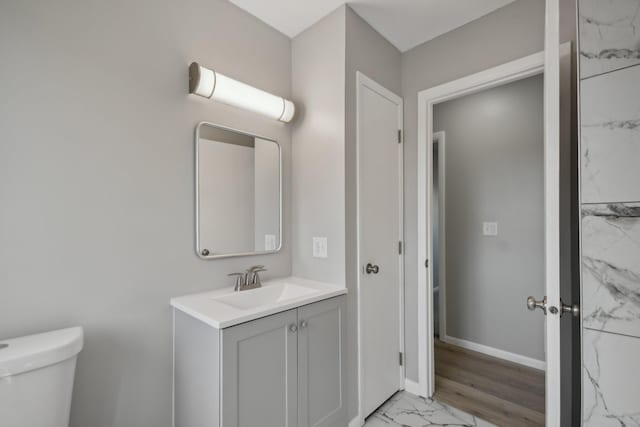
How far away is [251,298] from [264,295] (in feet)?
0.28

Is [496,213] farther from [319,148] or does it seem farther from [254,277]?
[254,277]

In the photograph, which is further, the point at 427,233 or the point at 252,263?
the point at 427,233

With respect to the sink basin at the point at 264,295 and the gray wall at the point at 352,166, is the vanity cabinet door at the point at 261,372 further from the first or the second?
the gray wall at the point at 352,166

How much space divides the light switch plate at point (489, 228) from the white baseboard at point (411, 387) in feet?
4.82

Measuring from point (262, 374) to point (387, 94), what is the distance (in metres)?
1.87

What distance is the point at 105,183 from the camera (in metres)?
1.26

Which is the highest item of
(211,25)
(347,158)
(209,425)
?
(211,25)

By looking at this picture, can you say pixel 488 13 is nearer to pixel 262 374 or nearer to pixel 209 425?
pixel 262 374

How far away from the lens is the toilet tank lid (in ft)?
2.92

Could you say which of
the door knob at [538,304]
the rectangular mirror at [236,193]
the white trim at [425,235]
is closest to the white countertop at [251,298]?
the rectangular mirror at [236,193]

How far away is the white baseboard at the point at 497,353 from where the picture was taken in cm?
243

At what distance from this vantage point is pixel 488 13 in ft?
6.00

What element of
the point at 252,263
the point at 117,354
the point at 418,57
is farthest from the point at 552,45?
the point at 117,354

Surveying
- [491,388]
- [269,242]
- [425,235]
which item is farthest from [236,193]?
[491,388]
